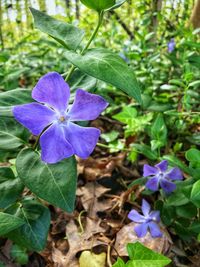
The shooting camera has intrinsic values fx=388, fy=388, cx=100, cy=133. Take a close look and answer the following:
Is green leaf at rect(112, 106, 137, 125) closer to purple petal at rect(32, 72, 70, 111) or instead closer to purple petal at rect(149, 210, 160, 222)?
purple petal at rect(149, 210, 160, 222)

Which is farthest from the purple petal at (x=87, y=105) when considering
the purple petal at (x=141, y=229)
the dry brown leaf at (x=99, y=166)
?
the dry brown leaf at (x=99, y=166)

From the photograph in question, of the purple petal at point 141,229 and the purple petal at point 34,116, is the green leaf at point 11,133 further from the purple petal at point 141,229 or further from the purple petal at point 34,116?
the purple petal at point 141,229

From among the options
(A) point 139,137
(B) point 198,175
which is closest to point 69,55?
(B) point 198,175

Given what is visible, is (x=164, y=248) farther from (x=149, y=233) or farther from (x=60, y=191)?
(x=60, y=191)

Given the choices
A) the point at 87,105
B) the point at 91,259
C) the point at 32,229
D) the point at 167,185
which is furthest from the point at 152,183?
the point at 87,105

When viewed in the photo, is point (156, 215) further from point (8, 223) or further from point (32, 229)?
point (8, 223)

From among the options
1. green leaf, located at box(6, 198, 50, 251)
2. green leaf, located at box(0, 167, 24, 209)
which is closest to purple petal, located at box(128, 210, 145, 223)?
green leaf, located at box(6, 198, 50, 251)
